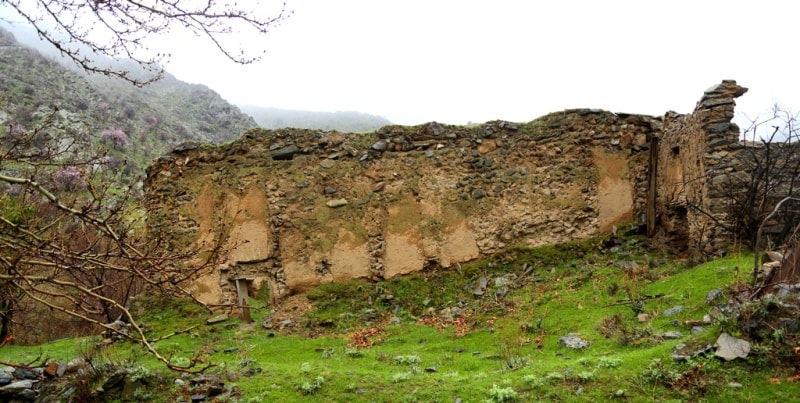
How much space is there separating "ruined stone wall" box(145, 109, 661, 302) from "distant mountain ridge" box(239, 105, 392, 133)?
168ft

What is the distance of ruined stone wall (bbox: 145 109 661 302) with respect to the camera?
10.3 m

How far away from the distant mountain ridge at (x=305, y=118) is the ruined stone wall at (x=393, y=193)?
5132 centimetres

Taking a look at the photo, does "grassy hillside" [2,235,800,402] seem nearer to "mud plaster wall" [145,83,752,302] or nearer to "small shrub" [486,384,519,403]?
"small shrub" [486,384,519,403]

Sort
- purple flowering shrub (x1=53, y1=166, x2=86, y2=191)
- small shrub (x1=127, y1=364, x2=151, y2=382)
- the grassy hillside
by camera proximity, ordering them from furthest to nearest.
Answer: small shrub (x1=127, y1=364, x2=151, y2=382) → the grassy hillside → purple flowering shrub (x1=53, y1=166, x2=86, y2=191)

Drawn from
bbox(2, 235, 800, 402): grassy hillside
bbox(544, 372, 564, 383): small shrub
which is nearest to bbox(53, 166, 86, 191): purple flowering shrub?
bbox(2, 235, 800, 402): grassy hillside

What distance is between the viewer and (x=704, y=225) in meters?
8.45

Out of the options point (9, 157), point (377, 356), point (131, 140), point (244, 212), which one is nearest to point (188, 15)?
point (9, 157)

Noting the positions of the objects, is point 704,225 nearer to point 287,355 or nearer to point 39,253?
point 287,355

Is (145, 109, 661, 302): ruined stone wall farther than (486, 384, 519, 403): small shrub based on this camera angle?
Yes

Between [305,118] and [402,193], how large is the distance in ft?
218

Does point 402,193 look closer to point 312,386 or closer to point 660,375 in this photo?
point 312,386

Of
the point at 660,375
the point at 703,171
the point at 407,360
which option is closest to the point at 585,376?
the point at 660,375

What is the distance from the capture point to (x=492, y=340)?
7.41 meters

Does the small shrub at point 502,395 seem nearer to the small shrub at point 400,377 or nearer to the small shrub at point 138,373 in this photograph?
the small shrub at point 400,377
